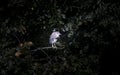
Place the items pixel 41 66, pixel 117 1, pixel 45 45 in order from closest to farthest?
pixel 41 66 → pixel 117 1 → pixel 45 45

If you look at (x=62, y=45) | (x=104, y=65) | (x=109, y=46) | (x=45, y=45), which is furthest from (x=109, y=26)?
(x=45, y=45)

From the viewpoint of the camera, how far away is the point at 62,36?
14.1 ft

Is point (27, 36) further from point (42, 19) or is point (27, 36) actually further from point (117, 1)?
point (117, 1)

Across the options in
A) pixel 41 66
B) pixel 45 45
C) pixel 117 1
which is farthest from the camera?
pixel 45 45

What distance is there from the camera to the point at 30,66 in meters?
3.76

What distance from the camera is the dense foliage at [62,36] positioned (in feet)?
12.2

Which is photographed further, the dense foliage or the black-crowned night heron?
the black-crowned night heron

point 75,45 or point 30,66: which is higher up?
point 75,45

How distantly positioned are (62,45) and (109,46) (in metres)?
0.91

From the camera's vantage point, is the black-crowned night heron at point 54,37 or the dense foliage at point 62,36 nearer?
the dense foliage at point 62,36

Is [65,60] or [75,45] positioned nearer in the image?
[65,60]

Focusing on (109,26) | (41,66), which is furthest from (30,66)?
(109,26)

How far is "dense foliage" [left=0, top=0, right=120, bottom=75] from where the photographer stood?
373cm

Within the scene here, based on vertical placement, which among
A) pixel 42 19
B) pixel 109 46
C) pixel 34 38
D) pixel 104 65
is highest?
pixel 42 19
